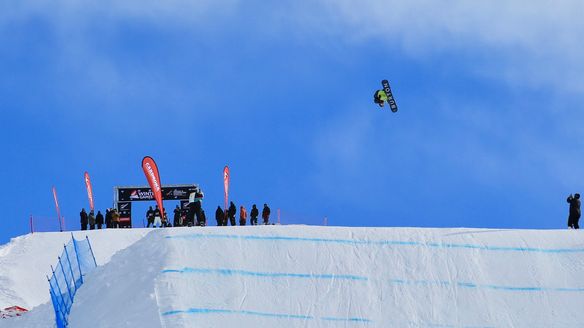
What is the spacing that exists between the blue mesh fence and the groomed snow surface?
232 mm

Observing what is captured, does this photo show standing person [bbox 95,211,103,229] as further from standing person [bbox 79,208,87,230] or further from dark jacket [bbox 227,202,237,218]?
dark jacket [bbox 227,202,237,218]

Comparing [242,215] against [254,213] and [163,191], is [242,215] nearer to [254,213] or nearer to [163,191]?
[254,213]

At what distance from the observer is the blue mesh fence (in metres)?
17.7

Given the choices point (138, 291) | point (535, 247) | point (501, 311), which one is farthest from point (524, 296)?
point (138, 291)

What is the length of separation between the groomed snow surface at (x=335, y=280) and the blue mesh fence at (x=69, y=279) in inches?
9.1

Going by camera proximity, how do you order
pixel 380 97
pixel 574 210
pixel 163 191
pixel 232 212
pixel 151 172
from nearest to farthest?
pixel 574 210
pixel 232 212
pixel 151 172
pixel 380 97
pixel 163 191

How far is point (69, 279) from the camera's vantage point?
2011cm

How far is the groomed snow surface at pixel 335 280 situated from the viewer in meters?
17.1

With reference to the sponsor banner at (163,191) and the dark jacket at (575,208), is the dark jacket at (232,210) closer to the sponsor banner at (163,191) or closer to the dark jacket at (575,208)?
the dark jacket at (575,208)

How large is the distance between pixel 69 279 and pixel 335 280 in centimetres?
590

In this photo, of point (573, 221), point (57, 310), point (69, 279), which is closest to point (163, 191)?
point (69, 279)

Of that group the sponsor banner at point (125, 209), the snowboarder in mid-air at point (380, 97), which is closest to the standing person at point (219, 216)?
the sponsor banner at point (125, 209)

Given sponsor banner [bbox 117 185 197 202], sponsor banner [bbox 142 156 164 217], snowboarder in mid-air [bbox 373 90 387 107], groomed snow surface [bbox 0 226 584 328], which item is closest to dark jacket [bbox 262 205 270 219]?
sponsor banner [bbox 142 156 164 217]

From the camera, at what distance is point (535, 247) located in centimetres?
2025
